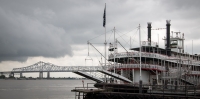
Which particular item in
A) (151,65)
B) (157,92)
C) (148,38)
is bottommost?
(157,92)

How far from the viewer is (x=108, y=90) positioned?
3869 cm

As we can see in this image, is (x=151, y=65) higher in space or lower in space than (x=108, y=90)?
higher

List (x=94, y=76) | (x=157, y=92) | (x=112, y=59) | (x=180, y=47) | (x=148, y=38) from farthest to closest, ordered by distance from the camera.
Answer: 1. (x=180, y=47)
2. (x=148, y=38)
3. (x=112, y=59)
4. (x=94, y=76)
5. (x=157, y=92)

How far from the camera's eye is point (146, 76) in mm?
49062

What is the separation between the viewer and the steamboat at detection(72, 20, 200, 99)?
36156 mm

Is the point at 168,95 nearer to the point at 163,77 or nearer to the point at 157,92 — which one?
the point at 157,92

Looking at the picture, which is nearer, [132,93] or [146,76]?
[132,93]

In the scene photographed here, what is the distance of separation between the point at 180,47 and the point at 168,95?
34063mm

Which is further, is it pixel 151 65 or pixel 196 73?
pixel 196 73

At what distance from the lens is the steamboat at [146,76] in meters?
36.2

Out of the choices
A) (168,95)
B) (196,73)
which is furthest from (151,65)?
(196,73)

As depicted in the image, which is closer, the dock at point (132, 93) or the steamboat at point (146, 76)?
the dock at point (132, 93)

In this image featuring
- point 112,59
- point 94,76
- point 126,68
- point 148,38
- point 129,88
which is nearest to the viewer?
point 129,88

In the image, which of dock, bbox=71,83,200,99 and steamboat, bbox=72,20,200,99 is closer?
dock, bbox=71,83,200,99
